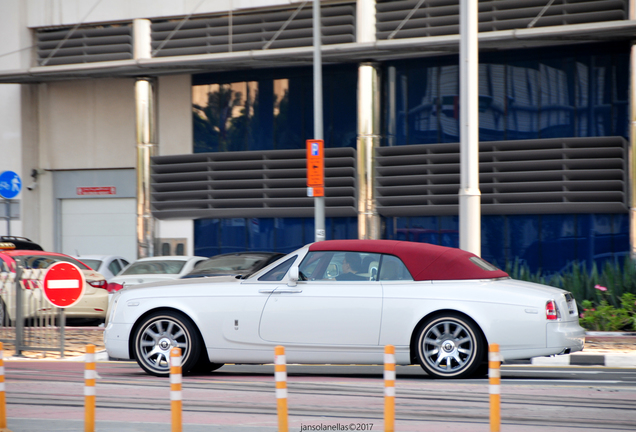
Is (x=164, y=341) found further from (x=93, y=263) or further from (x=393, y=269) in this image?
Result: (x=93, y=263)

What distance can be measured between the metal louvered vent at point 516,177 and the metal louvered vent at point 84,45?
7501 mm

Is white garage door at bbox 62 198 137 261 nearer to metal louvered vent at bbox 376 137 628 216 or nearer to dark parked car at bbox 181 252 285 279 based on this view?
metal louvered vent at bbox 376 137 628 216

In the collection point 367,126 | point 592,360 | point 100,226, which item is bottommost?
point 592,360

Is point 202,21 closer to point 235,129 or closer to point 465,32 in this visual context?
point 235,129

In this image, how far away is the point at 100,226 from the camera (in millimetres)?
23906

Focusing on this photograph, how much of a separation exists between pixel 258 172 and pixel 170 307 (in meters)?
12.7

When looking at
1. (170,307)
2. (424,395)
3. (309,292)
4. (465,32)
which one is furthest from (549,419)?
(465,32)

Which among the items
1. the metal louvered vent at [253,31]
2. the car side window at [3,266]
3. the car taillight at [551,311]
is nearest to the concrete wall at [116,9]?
the metal louvered vent at [253,31]

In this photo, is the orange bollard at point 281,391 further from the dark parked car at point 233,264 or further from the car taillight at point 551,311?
the dark parked car at point 233,264

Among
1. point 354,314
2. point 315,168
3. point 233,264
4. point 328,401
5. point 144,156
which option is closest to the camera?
point 328,401

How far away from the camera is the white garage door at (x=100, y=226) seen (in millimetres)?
23656

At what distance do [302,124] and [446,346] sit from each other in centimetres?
1378

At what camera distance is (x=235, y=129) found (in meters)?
22.2

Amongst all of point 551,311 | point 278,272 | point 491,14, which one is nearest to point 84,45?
point 491,14
